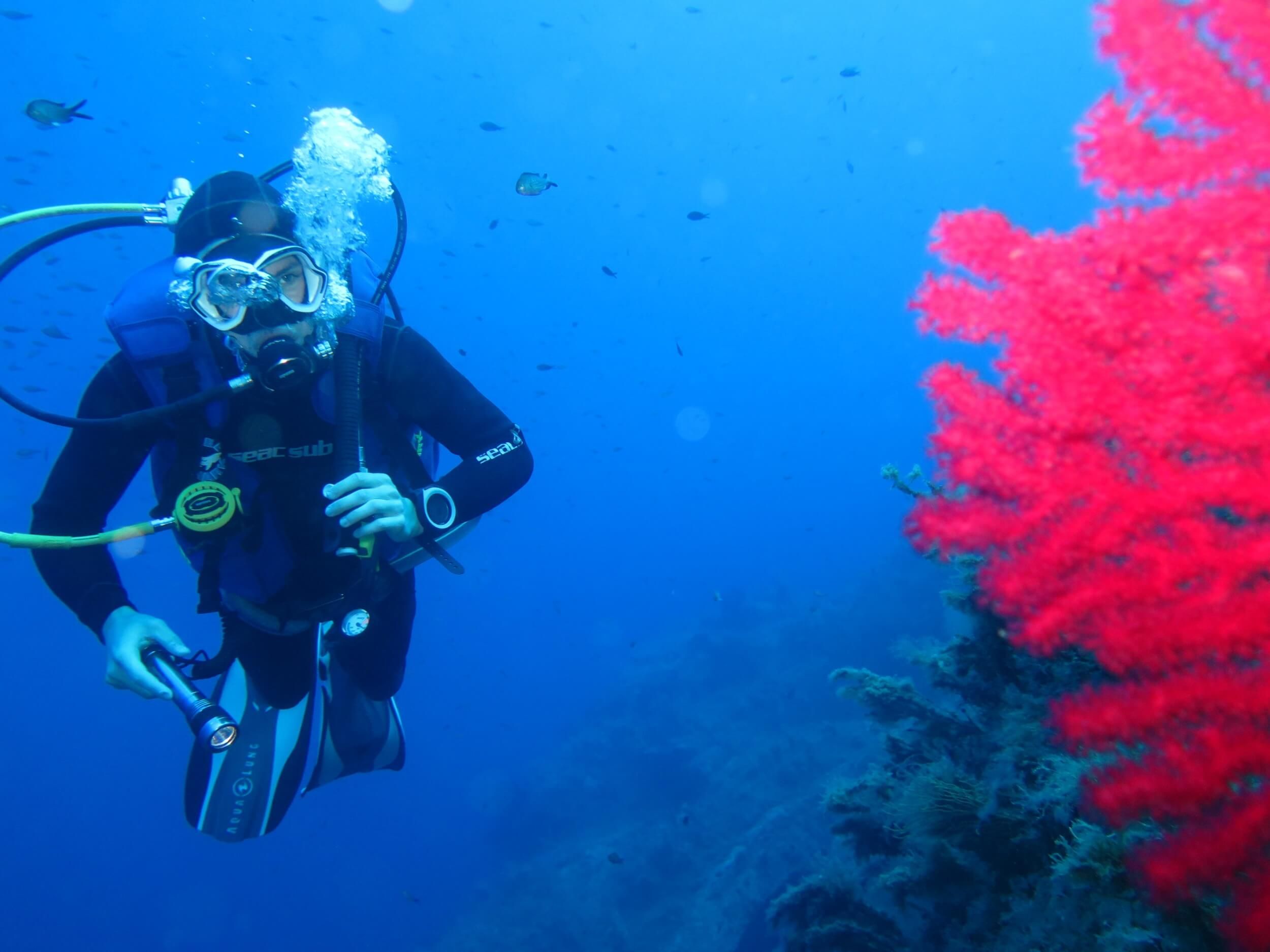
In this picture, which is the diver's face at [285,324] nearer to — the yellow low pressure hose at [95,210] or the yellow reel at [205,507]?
the yellow reel at [205,507]

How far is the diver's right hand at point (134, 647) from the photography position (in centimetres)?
263

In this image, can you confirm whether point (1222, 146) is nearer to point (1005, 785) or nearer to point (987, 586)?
point (987, 586)

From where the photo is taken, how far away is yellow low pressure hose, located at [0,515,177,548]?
262 centimetres

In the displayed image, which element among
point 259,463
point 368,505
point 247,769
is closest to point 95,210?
point 259,463

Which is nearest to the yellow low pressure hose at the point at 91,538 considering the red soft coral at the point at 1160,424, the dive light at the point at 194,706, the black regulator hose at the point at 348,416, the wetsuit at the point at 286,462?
the wetsuit at the point at 286,462

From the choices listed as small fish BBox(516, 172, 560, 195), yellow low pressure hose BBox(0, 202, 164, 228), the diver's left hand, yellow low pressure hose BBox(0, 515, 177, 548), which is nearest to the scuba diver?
the diver's left hand

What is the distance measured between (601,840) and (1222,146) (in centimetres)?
1471

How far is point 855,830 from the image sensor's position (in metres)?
4.43

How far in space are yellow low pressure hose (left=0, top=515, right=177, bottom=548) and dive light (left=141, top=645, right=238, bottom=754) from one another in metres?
0.48

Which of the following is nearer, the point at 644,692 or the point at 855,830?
the point at 855,830

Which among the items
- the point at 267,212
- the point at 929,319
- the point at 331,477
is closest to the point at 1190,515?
the point at 929,319

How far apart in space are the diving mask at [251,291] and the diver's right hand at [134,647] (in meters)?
1.32

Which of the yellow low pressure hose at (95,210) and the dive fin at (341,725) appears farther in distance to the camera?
the dive fin at (341,725)

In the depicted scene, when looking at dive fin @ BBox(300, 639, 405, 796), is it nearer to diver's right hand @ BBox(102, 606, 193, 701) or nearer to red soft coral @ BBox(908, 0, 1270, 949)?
diver's right hand @ BBox(102, 606, 193, 701)
